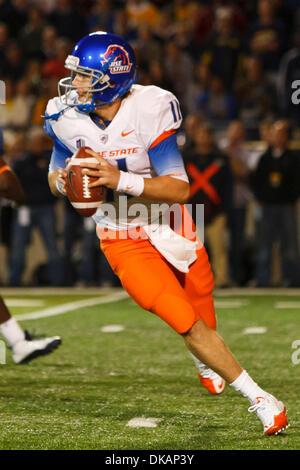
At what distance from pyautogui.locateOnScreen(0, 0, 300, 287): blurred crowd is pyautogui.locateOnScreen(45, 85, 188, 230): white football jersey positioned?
12.3ft

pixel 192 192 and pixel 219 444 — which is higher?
pixel 192 192

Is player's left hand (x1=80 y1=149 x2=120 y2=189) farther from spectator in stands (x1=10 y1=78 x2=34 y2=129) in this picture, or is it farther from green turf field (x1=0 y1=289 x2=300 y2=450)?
spectator in stands (x1=10 y1=78 x2=34 y2=129)

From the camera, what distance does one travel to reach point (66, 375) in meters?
5.20

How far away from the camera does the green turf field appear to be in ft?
12.4

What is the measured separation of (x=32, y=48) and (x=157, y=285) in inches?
308

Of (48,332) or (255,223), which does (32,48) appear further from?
(48,332)

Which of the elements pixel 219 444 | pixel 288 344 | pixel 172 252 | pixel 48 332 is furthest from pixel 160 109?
A: pixel 48 332

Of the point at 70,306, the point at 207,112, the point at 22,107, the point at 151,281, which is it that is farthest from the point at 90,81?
the point at 22,107

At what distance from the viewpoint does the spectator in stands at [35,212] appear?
9.13 m

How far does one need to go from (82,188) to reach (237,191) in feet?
17.4

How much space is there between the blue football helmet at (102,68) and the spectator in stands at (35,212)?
5.04 m

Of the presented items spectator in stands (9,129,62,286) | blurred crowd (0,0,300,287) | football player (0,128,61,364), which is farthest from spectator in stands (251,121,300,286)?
football player (0,128,61,364)

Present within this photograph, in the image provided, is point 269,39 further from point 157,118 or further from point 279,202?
point 157,118

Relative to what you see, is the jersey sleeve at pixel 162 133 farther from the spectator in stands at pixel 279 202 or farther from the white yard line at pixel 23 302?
the spectator in stands at pixel 279 202
